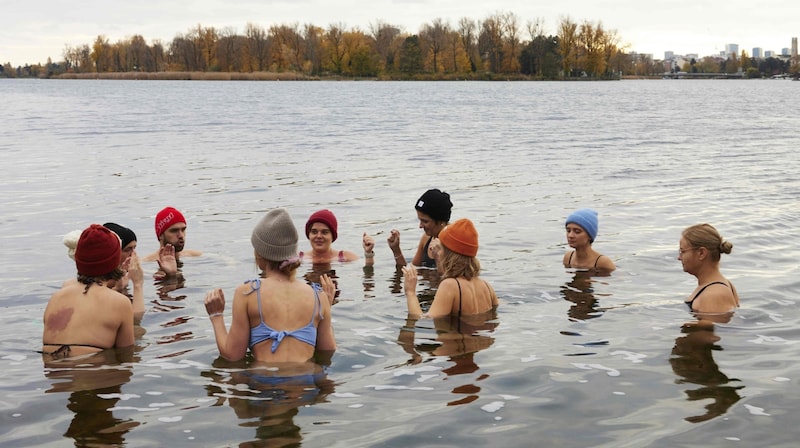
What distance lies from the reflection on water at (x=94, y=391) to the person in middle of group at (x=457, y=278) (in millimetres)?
2811

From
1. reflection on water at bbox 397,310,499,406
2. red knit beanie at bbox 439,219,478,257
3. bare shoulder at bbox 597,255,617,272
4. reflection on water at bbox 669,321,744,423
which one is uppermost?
red knit beanie at bbox 439,219,478,257

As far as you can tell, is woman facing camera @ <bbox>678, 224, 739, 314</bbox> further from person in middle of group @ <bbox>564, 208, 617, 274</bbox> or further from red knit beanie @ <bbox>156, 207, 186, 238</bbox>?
red knit beanie @ <bbox>156, 207, 186, 238</bbox>

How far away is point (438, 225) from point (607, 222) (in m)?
6.03

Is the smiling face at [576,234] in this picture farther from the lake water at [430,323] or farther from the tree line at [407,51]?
the tree line at [407,51]

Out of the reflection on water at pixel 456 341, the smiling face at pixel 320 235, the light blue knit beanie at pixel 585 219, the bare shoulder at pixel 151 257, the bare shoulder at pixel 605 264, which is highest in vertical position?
the light blue knit beanie at pixel 585 219

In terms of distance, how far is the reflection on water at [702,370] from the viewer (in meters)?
6.53

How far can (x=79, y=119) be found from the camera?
151 feet

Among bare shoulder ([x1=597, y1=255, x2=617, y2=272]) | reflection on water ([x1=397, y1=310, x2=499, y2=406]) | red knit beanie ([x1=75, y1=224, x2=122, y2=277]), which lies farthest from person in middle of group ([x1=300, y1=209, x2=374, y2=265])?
red knit beanie ([x1=75, y1=224, x2=122, y2=277])

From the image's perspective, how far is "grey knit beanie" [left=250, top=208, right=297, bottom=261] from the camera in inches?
252

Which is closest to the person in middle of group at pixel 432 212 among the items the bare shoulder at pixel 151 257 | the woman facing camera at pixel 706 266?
the woman facing camera at pixel 706 266

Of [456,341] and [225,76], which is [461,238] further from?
[225,76]

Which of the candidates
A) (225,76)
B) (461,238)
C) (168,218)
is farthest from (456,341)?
(225,76)

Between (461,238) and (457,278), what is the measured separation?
61 centimetres

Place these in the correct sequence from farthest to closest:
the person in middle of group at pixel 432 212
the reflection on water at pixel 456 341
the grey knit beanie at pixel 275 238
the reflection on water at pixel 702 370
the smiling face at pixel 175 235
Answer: the smiling face at pixel 175 235 → the person in middle of group at pixel 432 212 → the reflection on water at pixel 456 341 → the reflection on water at pixel 702 370 → the grey knit beanie at pixel 275 238
